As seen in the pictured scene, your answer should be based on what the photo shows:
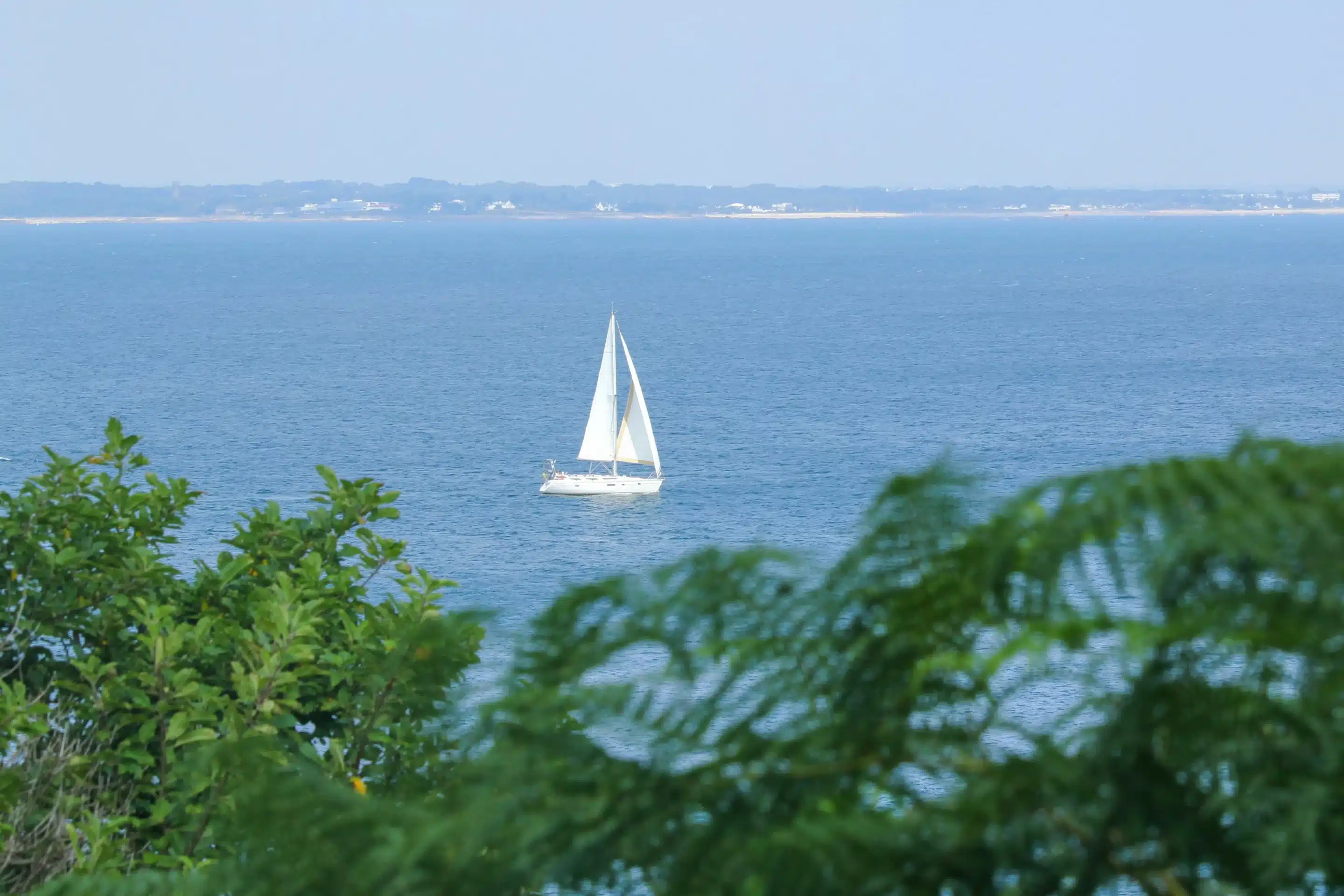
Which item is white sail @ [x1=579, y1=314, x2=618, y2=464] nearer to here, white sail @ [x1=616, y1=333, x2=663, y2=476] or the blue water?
white sail @ [x1=616, y1=333, x2=663, y2=476]

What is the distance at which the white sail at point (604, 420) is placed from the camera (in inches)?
2418

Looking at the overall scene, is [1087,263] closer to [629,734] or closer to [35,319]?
[35,319]

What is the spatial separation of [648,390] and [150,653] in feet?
246

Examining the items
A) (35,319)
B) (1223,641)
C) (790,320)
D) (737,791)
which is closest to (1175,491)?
(1223,641)

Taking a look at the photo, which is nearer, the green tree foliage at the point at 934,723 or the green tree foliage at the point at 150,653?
the green tree foliage at the point at 934,723

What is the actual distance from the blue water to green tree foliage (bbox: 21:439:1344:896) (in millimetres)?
241

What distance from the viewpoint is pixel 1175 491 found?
4.83 feet

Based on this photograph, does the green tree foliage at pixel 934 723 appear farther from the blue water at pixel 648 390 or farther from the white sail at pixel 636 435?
the white sail at pixel 636 435

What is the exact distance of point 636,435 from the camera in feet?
201

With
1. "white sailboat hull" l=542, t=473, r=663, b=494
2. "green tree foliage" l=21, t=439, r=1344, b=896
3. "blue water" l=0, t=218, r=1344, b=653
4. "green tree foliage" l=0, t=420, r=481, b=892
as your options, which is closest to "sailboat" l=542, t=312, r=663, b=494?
"white sailboat hull" l=542, t=473, r=663, b=494

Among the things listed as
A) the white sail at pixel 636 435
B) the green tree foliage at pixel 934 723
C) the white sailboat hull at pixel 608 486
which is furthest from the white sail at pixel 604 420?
the green tree foliage at pixel 934 723

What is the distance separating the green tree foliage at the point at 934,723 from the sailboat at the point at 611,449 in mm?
54789

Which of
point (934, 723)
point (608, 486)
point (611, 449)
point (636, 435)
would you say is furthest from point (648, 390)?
point (934, 723)

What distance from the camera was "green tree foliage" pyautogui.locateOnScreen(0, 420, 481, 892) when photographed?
5520 millimetres
